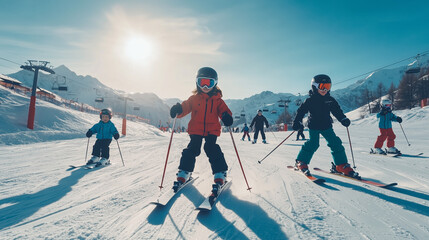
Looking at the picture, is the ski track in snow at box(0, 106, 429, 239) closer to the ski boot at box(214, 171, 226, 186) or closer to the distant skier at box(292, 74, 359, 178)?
the ski boot at box(214, 171, 226, 186)

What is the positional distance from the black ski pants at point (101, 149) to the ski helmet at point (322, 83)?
4.89 meters

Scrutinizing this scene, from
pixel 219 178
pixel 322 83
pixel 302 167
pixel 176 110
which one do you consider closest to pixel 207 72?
pixel 176 110

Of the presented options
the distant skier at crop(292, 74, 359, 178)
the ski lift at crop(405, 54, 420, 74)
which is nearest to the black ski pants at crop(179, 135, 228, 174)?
the distant skier at crop(292, 74, 359, 178)

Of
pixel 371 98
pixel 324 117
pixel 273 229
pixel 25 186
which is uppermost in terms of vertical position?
pixel 371 98

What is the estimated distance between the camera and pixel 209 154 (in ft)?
9.67

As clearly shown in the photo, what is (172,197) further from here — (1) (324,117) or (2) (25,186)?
(1) (324,117)

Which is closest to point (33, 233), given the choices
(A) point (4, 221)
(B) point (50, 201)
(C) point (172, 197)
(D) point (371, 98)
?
(A) point (4, 221)

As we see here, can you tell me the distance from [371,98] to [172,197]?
66108 millimetres

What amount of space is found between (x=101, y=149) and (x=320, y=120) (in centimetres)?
498

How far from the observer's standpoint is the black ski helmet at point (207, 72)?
3143mm

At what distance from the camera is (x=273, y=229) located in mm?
1602

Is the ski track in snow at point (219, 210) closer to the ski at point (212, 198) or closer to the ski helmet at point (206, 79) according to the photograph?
the ski at point (212, 198)

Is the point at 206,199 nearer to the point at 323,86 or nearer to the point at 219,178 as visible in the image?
the point at 219,178

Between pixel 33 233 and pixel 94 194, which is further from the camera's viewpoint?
pixel 94 194
